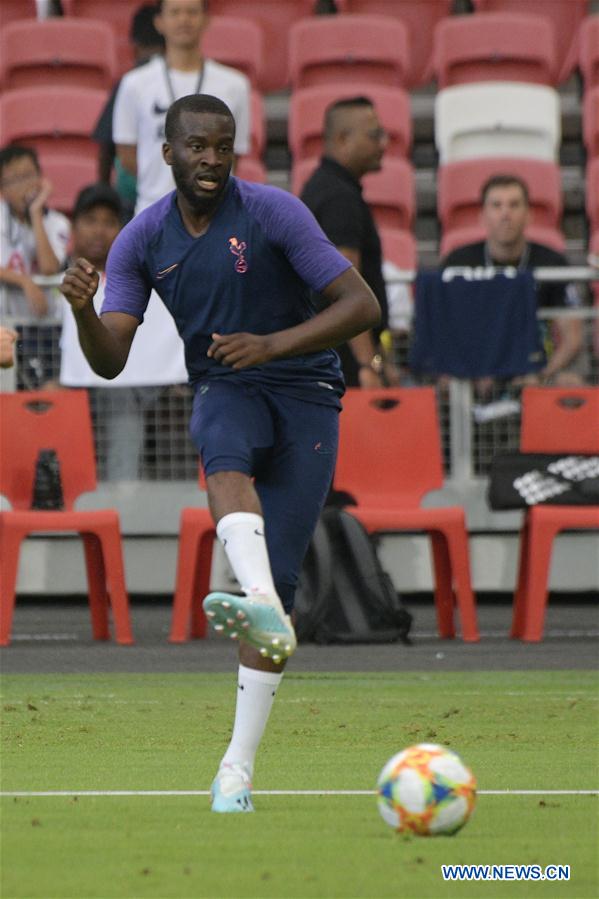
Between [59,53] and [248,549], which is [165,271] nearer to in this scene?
[248,549]

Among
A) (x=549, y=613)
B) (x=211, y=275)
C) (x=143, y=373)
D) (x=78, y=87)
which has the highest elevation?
(x=78, y=87)

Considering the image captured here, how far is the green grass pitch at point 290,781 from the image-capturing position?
4273 millimetres

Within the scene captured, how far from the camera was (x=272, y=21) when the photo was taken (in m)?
16.6

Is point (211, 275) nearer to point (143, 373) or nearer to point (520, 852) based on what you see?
point (520, 852)

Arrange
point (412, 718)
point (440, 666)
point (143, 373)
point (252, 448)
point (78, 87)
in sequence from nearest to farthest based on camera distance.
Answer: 1. point (252, 448)
2. point (412, 718)
3. point (440, 666)
4. point (143, 373)
5. point (78, 87)

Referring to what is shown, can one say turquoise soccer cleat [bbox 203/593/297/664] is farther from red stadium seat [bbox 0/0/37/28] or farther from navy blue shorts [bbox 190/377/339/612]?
red stadium seat [bbox 0/0/37/28]

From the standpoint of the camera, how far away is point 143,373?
11.8 meters

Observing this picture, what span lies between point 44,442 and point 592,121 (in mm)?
6144

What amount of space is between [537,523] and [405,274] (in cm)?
221

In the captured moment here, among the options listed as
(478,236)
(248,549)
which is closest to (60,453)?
(478,236)

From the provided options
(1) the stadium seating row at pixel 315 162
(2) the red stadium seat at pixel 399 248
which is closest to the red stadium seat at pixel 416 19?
(1) the stadium seating row at pixel 315 162

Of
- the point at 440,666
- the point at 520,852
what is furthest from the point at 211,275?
→ the point at 440,666

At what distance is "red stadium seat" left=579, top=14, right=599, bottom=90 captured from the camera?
1534 cm
